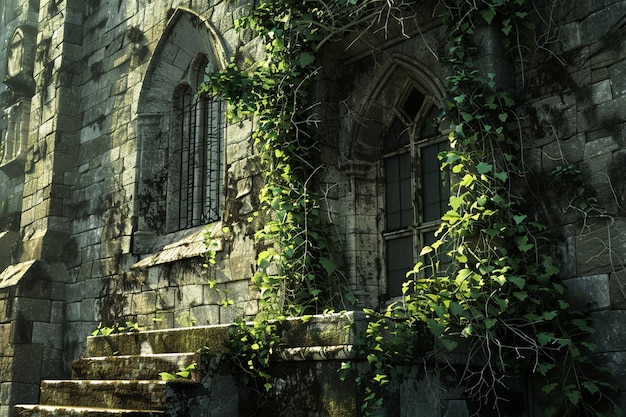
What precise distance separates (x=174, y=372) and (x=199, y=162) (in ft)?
11.8

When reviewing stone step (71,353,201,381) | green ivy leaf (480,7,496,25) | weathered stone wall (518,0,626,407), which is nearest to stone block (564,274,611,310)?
weathered stone wall (518,0,626,407)

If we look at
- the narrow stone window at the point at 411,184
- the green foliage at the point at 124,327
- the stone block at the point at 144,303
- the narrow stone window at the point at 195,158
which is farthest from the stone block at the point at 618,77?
the green foliage at the point at 124,327

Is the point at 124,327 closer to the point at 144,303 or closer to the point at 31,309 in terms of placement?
the point at 144,303

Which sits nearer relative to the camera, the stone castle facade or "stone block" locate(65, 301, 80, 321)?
the stone castle facade

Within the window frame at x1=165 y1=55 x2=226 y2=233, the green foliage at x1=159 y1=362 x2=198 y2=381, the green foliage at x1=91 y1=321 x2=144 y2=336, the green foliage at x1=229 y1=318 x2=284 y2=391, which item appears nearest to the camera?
the green foliage at x1=159 y1=362 x2=198 y2=381

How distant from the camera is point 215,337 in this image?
5824mm

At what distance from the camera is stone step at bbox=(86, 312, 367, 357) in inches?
199

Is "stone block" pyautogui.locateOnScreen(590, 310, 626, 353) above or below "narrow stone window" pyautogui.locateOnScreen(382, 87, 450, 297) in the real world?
below

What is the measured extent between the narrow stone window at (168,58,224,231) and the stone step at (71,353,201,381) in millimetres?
2390

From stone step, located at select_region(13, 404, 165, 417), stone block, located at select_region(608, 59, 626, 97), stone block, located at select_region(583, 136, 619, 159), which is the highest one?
stone block, located at select_region(608, 59, 626, 97)

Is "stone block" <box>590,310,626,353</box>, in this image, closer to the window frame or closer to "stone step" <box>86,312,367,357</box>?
"stone step" <box>86,312,367,357</box>

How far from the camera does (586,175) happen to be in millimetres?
5137

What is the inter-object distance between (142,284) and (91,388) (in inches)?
108

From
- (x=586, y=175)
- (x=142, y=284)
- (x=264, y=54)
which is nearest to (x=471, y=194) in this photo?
(x=586, y=175)
